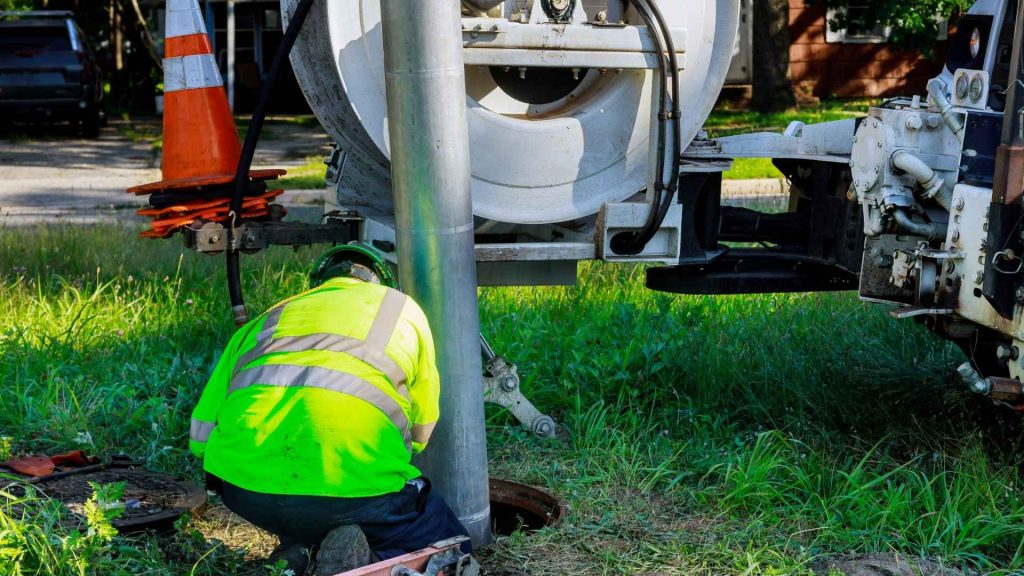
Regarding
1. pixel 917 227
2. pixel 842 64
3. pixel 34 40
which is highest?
pixel 34 40

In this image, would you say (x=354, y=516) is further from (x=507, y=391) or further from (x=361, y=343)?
(x=507, y=391)

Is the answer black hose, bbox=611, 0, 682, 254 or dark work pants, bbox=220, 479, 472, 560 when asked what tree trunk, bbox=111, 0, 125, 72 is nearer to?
black hose, bbox=611, 0, 682, 254

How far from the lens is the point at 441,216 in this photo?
3578 millimetres

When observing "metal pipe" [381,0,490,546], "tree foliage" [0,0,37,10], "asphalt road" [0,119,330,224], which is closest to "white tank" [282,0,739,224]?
"metal pipe" [381,0,490,546]

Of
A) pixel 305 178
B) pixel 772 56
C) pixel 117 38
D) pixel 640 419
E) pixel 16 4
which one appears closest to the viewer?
pixel 640 419

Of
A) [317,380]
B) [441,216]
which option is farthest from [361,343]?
[441,216]

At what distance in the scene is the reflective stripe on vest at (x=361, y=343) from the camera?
321cm

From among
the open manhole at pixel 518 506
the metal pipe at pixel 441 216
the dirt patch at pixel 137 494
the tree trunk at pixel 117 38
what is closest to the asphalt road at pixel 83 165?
the tree trunk at pixel 117 38

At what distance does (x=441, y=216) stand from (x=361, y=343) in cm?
54

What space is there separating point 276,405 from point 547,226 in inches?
72.1

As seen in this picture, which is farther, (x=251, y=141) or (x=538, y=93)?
(x=538, y=93)

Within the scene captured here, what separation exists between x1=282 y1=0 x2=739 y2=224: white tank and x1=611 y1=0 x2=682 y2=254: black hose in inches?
2.7

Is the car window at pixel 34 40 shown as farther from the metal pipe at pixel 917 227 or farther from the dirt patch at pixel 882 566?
the dirt patch at pixel 882 566

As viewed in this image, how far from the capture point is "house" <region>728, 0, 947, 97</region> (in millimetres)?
21250
